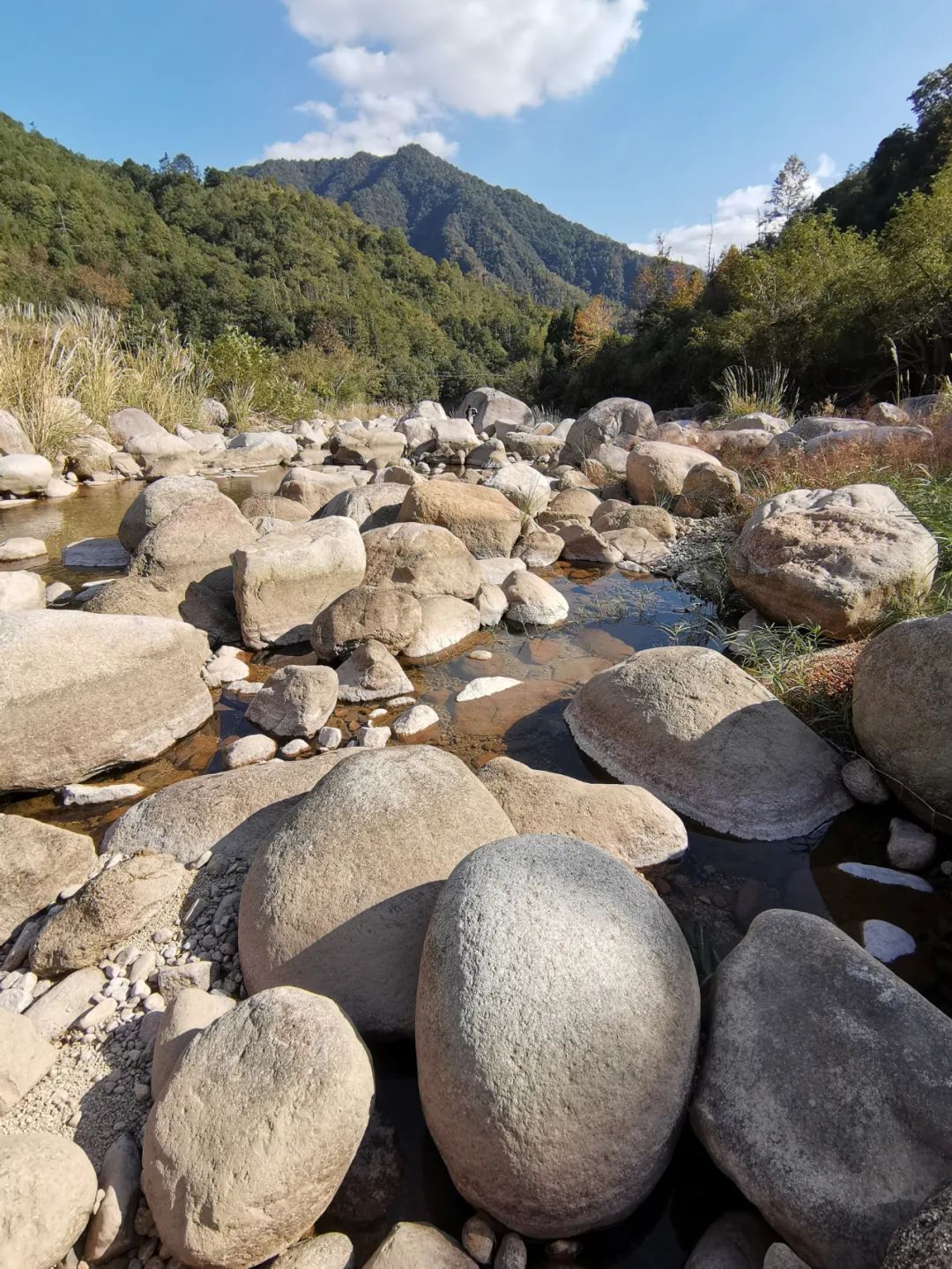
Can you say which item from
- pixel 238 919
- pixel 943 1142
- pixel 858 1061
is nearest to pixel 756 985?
pixel 858 1061

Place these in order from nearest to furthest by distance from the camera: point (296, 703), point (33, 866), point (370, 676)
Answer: point (33, 866)
point (296, 703)
point (370, 676)

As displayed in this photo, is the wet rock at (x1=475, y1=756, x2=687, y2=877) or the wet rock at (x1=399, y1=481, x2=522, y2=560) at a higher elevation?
the wet rock at (x1=399, y1=481, x2=522, y2=560)

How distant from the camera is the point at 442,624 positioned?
4.86m

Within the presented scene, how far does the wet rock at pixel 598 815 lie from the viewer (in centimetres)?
266

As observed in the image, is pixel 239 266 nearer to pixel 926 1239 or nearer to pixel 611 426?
pixel 611 426

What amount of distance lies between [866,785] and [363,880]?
2.31m

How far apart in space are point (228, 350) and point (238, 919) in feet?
58.4

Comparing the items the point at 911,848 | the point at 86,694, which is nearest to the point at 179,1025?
the point at 86,694

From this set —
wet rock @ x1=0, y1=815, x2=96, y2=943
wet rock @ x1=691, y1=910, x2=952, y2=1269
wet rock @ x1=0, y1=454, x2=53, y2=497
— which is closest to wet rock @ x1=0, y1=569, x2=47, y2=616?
wet rock @ x1=0, y1=815, x2=96, y2=943

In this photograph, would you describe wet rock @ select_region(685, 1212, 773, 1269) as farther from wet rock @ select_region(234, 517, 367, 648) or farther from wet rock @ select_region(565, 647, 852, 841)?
wet rock @ select_region(234, 517, 367, 648)

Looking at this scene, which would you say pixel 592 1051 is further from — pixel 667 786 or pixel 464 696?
pixel 464 696

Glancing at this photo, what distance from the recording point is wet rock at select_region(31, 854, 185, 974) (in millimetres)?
2152

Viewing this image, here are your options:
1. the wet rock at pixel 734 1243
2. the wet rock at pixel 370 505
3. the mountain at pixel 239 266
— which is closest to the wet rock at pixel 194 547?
the wet rock at pixel 370 505

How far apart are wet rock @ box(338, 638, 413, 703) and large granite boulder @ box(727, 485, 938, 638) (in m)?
2.48
